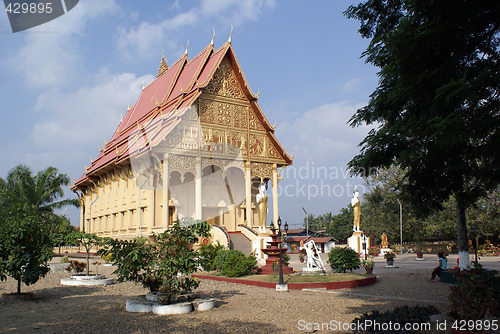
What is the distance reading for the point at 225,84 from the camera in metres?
27.7

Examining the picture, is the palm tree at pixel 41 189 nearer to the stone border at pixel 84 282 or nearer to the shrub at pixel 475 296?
the stone border at pixel 84 282

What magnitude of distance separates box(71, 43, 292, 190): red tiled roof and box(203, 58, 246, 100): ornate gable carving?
14.9 inches

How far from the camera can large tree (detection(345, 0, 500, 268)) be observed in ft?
15.5

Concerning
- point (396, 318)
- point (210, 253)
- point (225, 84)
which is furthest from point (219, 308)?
point (225, 84)

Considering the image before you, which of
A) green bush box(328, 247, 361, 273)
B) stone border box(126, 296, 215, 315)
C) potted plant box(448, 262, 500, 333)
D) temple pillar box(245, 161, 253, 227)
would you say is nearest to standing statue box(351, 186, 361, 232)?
temple pillar box(245, 161, 253, 227)

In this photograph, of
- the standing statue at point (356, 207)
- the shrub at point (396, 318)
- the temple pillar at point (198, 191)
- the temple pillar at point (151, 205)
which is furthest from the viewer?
the standing statue at point (356, 207)

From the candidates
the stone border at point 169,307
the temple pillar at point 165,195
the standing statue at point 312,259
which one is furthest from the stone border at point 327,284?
the temple pillar at point 165,195

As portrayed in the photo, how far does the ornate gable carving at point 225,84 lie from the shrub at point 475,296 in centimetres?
2222

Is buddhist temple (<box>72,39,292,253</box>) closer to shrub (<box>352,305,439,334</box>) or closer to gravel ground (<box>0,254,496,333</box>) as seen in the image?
gravel ground (<box>0,254,496,333</box>)

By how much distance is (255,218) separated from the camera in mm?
29375

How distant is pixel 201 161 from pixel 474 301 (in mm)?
20634

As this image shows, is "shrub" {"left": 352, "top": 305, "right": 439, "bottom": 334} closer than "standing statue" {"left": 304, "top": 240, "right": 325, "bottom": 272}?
Yes

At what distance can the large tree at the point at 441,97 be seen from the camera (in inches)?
186

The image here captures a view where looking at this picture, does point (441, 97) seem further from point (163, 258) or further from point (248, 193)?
point (248, 193)
